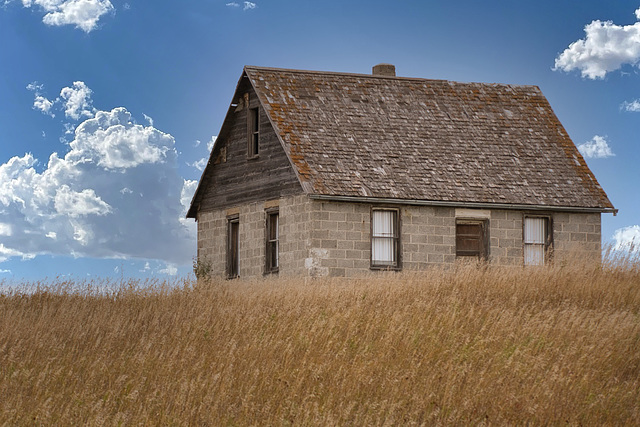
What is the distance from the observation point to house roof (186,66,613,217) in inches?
1011

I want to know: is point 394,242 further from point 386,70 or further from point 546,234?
point 386,70

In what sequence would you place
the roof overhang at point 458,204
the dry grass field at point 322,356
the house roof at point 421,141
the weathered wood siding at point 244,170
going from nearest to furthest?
the dry grass field at point 322,356 < the roof overhang at point 458,204 < the house roof at point 421,141 < the weathered wood siding at point 244,170

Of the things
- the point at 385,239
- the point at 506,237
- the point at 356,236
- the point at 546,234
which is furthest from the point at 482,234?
the point at 356,236

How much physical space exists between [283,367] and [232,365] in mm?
819

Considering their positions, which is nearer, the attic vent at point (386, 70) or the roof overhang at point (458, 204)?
the roof overhang at point (458, 204)

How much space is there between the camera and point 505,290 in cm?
1916

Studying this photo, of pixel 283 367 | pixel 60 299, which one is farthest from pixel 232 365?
pixel 60 299

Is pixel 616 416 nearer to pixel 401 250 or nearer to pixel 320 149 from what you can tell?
pixel 401 250

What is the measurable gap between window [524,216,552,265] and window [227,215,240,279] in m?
9.08

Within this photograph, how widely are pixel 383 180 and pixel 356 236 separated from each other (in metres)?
1.88

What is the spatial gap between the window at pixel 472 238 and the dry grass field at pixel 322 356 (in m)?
7.03

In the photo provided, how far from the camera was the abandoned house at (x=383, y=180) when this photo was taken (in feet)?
82.3

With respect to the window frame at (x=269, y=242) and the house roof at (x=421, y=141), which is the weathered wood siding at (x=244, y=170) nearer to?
the window frame at (x=269, y=242)

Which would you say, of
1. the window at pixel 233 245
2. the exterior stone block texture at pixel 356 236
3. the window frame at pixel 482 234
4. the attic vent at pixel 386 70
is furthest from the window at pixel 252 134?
the window frame at pixel 482 234
